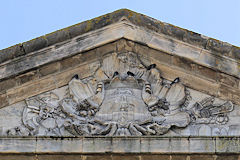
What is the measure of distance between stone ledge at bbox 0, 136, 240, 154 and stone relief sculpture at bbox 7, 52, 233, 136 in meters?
0.39

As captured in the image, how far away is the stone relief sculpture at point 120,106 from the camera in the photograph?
14641 millimetres

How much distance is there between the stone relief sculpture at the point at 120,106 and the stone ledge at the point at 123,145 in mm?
391

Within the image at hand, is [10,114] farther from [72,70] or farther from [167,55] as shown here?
[167,55]

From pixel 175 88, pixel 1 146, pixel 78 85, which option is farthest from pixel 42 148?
pixel 175 88

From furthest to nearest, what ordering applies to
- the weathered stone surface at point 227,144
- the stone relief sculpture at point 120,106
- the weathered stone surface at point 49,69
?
the weathered stone surface at point 49,69 → the stone relief sculpture at point 120,106 → the weathered stone surface at point 227,144

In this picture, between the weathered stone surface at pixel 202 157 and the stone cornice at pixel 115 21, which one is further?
the stone cornice at pixel 115 21

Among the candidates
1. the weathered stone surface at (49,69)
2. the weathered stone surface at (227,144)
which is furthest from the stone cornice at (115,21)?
the weathered stone surface at (227,144)

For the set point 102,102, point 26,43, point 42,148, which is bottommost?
point 42,148

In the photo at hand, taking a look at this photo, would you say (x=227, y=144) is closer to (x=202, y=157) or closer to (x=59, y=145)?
(x=202, y=157)

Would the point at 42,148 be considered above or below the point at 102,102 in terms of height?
below

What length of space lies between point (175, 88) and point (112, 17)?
1.71 m

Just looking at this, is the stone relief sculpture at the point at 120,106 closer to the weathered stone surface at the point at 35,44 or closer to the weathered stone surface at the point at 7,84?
the weathered stone surface at the point at 7,84

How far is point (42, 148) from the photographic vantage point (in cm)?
1407

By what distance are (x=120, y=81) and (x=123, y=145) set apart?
165cm
